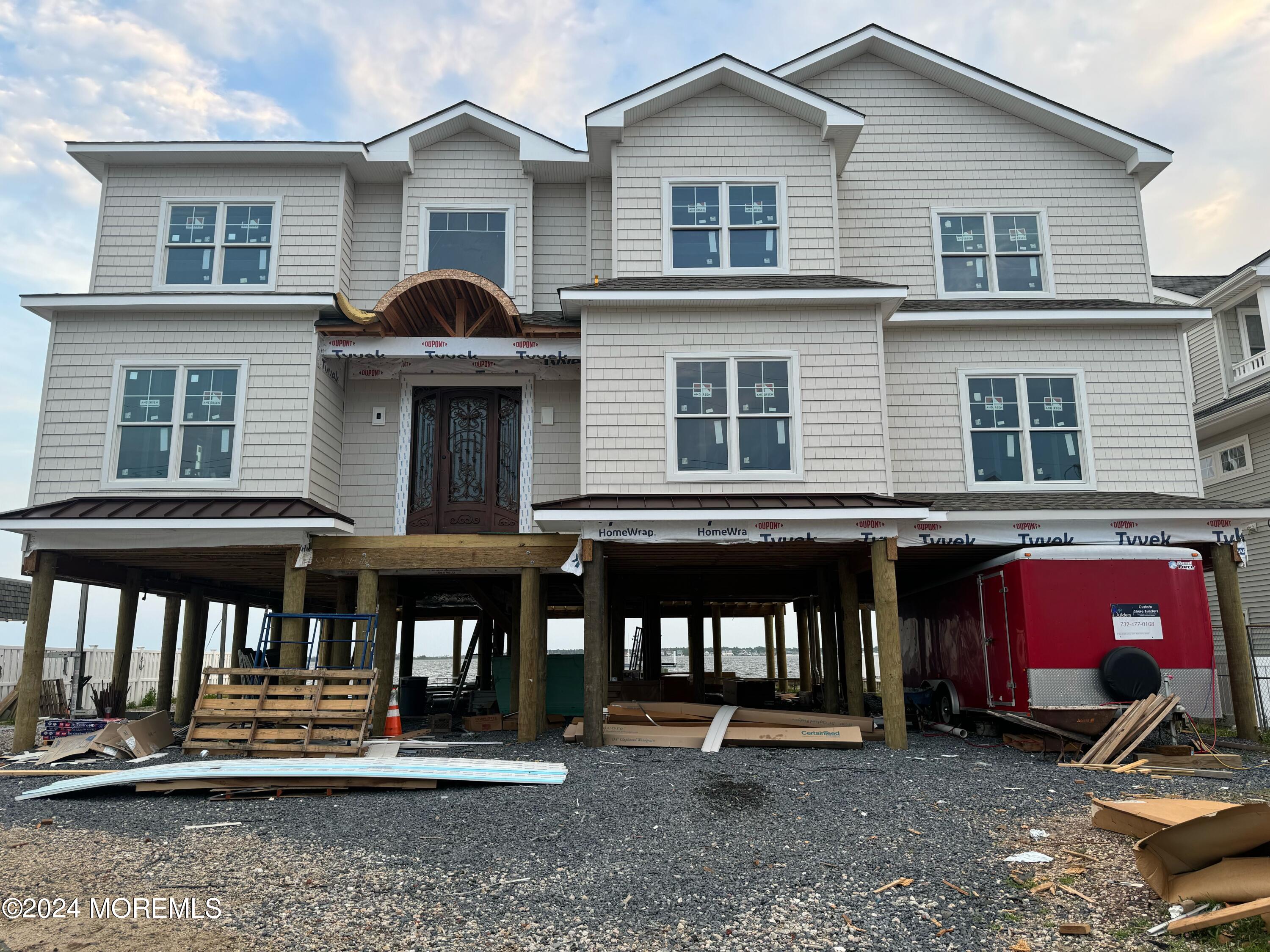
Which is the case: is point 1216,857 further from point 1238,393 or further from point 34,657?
point 1238,393

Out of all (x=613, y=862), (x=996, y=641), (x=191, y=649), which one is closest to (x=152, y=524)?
(x=191, y=649)

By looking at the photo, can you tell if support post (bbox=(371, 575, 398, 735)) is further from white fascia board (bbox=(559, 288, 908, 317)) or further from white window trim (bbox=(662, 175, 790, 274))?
white window trim (bbox=(662, 175, 790, 274))

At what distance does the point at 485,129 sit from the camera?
1458cm

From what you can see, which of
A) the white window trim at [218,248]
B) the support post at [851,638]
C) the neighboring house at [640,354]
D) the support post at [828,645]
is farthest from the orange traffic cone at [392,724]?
the support post at [828,645]

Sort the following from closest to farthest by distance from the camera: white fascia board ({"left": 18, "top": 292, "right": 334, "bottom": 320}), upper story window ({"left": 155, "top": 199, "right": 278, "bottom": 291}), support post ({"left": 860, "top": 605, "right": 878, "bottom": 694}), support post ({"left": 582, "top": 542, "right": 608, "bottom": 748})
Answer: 1. support post ({"left": 582, "top": 542, "right": 608, "bottom": 748})
2. white fascia board ({"left": 18, "top": 292, "right": 334, "bottom": 320})
3. upper story window ({"left": 155, "top": 199, "right": 278, "bottom": 291})
4. support post ({"left": 860, "top": 605, "right": 878, "bottom": 694})

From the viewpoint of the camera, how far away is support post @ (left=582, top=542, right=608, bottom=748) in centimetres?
1143

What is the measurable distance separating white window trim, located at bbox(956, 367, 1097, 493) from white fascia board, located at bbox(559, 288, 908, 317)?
2.21 metres

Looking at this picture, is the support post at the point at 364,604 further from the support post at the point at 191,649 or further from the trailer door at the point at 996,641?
the trailer door at the point at 996,641

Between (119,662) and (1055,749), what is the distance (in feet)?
51.7

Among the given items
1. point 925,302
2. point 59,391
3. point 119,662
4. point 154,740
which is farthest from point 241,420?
point 925,302

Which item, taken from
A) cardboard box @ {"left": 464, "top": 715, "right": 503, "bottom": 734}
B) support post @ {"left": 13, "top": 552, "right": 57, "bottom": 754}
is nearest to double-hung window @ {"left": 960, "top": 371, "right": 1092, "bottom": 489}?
cardboard box @ {"left": 464, "top": 715, "right": 503, "bottom": 734}

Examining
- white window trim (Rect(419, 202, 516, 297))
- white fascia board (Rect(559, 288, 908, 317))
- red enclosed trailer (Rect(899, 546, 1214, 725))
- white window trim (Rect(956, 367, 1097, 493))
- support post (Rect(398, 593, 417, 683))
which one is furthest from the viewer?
support post (Rect(398, 593, 417, 683))

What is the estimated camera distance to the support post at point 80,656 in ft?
67.4

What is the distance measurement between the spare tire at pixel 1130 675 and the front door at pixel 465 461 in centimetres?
838
